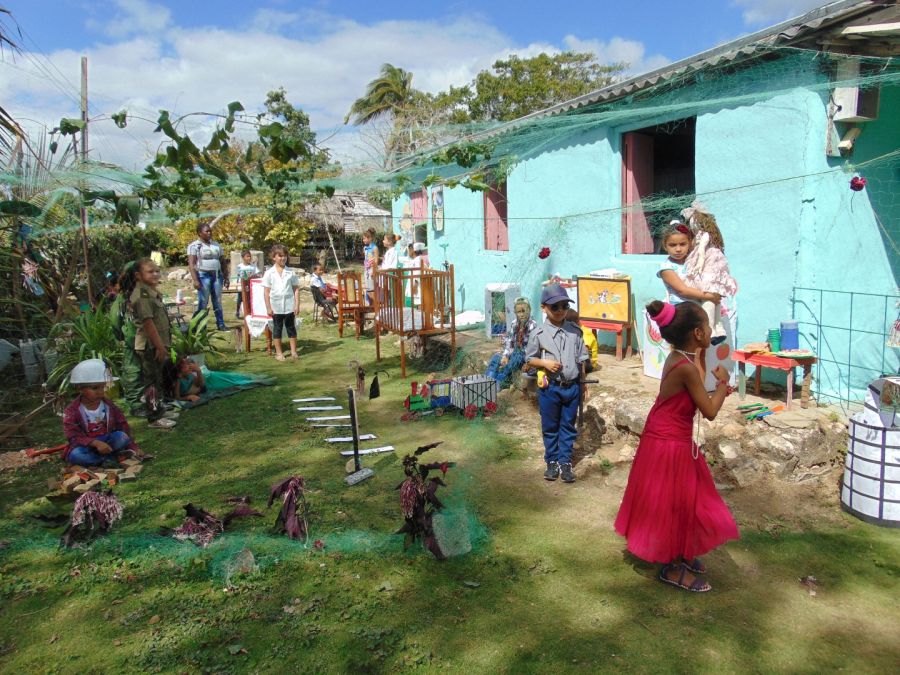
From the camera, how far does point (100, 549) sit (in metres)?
3.76

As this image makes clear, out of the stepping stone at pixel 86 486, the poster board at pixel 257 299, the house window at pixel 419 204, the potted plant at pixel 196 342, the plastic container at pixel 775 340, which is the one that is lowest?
the stepping stone at pixel 86 486

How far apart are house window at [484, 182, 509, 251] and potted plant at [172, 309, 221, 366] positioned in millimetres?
4746

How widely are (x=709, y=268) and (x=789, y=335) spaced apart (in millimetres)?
1231

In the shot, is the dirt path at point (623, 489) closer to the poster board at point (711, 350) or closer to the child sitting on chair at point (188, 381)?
the poster board at point (711, 350)

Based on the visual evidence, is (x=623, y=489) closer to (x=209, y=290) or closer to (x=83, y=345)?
(x=83, y=345)

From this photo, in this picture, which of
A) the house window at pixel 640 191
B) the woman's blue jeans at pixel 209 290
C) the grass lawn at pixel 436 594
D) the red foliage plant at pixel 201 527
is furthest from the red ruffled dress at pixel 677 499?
the woman's blue jeans at pixel 209 290

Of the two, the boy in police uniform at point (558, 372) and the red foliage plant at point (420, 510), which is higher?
the boy in police uniform at point (558, 372)

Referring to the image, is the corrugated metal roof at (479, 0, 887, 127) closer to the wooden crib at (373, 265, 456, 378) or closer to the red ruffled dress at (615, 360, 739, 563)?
the wooden crib at (373, 265, 456, 378)

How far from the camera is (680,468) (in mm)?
3082

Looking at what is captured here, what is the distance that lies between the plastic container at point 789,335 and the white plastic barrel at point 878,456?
1.53m

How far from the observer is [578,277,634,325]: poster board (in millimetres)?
7004

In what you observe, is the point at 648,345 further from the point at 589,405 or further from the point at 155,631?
the point at 155,631

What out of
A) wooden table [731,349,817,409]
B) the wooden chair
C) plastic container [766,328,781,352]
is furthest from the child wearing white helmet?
the wooden chair

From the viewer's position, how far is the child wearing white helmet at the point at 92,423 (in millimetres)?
4945
